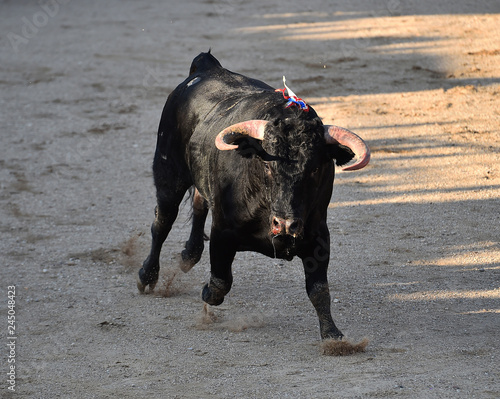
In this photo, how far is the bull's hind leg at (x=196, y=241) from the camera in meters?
6.69

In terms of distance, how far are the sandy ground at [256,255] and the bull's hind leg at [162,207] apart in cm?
20

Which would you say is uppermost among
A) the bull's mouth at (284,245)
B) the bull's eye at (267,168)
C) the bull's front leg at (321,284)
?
the bull's eye at (267,168)

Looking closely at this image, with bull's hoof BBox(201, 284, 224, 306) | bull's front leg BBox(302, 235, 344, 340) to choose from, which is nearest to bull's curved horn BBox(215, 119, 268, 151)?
bull's front leg BBox(302, 235, 344, 340)

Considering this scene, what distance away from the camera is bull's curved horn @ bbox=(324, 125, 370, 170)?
4480 millimetres

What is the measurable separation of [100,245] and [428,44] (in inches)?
344

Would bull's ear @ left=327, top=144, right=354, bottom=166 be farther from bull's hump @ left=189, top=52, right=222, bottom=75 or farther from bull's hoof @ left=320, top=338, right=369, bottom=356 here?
bull's hump @ left=189, top=52, right=222, bottom=75

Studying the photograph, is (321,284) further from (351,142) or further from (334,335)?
(351,142)

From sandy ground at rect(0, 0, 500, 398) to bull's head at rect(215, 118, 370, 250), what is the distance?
3.35ft

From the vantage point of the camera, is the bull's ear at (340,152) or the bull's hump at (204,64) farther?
the bull's hump at (204,64)

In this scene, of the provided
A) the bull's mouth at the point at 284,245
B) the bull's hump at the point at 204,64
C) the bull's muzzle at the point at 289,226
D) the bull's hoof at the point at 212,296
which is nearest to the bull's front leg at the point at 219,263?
the bull's hoof at the point at 212,296

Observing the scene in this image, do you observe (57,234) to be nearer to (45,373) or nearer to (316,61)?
(45,373)

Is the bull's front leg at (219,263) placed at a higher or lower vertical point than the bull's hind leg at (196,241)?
higher

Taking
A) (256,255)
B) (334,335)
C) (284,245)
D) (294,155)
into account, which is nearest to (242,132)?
(294,155)

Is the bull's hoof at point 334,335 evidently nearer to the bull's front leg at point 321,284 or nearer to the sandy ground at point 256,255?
the bull's front leg at point 321,284
